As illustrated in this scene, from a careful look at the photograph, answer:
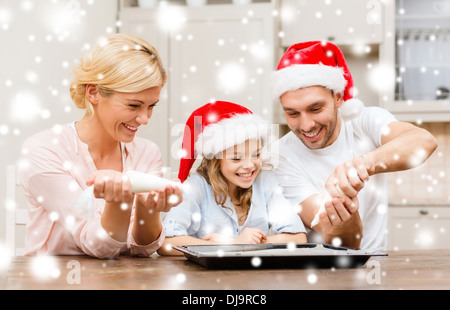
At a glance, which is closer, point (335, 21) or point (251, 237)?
point (251, 237)

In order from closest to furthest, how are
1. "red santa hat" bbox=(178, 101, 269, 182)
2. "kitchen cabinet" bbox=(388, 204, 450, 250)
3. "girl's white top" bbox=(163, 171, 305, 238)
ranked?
"girl's white top" bbox=(163, 171, 305, 238) < "red santa hat" bbox=(178, 101, 269, 182) < "kitchen cabinet" bbox=(388, 204, 450, 250)

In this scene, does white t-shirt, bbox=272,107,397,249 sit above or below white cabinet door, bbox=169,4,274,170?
below

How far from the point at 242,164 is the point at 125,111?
0.36 metres

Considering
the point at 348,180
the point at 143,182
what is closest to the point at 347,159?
Answer: the point at 348,180

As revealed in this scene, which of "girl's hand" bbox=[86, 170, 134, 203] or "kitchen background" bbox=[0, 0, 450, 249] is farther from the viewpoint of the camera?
"kitchen background" bbox=[0, 0, 450, 249]

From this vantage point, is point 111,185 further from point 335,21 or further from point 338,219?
point 335,21

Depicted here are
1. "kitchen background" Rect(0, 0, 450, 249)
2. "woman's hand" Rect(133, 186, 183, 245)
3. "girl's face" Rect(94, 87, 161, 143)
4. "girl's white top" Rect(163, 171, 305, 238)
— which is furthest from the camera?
"kitchen background" Rect(0, 0, 450, 249)

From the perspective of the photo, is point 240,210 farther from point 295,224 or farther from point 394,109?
point 394,109

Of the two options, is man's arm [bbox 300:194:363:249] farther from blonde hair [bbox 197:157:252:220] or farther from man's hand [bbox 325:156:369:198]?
blonde hair [bbox 197:157:252:220]

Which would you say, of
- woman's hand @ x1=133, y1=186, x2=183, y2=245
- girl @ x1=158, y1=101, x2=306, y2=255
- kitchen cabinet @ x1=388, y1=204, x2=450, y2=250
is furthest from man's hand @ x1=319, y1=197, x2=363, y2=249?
kitchen cabinet @ x1=388, y1=204, x2=450, y2=250

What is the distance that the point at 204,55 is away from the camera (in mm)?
2838

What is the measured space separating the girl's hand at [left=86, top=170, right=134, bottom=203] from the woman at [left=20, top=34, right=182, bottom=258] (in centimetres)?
13

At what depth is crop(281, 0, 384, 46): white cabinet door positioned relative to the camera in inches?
109
